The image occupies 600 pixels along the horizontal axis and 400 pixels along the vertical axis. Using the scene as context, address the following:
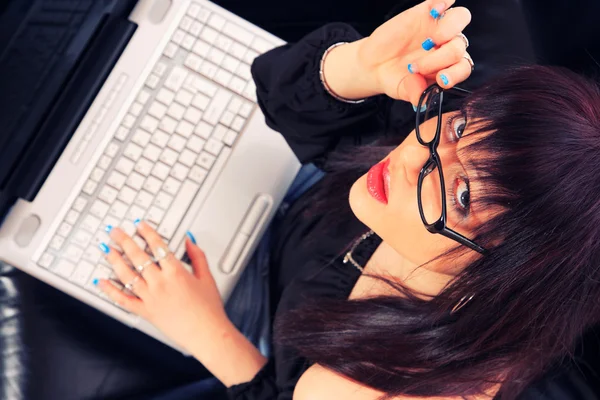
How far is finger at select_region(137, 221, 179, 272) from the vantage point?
0.72m

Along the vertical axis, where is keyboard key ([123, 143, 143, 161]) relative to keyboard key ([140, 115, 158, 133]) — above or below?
below

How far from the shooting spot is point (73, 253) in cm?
72

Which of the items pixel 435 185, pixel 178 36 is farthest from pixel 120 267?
pixel 435 185

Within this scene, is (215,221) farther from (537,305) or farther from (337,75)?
(537,305)

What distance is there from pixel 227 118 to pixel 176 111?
7 cm

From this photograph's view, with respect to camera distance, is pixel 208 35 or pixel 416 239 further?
pixel 208 35

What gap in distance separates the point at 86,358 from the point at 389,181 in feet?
1.82

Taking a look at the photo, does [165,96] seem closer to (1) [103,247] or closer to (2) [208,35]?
(2) [208,35]

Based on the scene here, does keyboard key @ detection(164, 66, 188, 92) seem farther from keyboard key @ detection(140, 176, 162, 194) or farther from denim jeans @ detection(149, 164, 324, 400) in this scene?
denim jeans @ detection(149, 164, 324, 400)

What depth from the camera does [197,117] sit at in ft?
2.50

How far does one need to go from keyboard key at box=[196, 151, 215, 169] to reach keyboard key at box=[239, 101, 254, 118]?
0.26 feet

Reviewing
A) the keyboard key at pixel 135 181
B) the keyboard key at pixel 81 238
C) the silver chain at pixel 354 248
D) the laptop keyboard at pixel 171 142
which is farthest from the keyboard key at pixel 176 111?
the silver chain at pixel 354 248

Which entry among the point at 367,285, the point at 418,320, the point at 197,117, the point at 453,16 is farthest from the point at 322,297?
the point at 453,16

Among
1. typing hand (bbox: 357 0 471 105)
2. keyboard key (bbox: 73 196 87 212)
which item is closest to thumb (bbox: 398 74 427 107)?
typing hand (bbox: 357 0 471 105)
